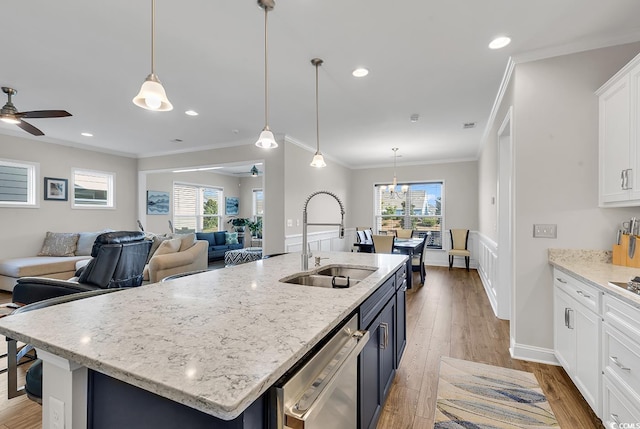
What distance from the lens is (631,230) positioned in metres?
2.13

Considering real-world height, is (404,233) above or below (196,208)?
below

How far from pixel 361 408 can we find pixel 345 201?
21.7ft

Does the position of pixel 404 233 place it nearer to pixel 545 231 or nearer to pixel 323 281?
pixel 545 231

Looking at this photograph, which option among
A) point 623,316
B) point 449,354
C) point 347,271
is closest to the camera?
point 623,316

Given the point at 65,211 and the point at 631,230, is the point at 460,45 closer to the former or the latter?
the point at 631,230

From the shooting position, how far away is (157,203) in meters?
7.17

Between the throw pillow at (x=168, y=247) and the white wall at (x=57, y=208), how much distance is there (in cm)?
231

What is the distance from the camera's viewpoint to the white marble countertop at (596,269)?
153 centimetres

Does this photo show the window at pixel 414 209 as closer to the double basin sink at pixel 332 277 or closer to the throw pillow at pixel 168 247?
the throw pillow at pixel 168 247

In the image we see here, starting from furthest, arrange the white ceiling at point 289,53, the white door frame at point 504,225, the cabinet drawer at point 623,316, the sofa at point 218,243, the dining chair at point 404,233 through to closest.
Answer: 1. the sofa at point 218,243
2. the dining chair at point 404,233
3. the white door frame at point 504,225
4. the white ceiling at point 289,53
5. the cabinet drawer at point 623,316

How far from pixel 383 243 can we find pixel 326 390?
449 centimetres

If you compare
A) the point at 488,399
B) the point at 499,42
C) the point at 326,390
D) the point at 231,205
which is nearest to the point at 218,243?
the point at 231,205

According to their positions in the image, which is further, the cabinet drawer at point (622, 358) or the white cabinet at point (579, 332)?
the white cabinet at point (579, 332)

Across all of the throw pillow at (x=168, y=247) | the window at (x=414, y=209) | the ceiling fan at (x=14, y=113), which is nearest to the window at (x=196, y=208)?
the throw pillow at (x=168, y=247)
